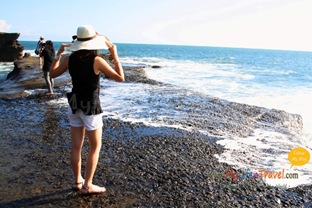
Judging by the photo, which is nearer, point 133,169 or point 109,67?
point 109,67

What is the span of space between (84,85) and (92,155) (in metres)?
1.00

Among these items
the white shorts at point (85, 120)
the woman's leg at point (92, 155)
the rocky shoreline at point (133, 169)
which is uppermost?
the white shorts at point (85, 120)

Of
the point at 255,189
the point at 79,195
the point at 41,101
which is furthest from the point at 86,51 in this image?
the point at 41,101

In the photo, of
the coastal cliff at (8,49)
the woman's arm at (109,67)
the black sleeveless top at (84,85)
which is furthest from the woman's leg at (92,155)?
the coastal cliff at (8,49)

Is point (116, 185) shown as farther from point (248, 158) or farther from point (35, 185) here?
point (248, 158)

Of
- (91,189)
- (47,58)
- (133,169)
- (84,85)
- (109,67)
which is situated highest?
(109,67)

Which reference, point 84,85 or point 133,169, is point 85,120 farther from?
point 133,169

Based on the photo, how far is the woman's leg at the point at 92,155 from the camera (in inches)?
162

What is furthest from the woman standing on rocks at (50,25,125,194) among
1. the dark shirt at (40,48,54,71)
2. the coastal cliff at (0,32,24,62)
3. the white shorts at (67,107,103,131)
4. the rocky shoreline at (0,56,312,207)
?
the coastal cliff at (0,32,24,62)

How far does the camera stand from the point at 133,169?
5562 millimetres

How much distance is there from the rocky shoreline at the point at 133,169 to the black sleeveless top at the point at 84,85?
137 cm

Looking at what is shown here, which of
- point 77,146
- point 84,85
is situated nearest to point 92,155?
point 77,146

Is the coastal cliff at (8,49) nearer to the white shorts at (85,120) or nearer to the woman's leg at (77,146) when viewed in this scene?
the woman's leg at (77,146)

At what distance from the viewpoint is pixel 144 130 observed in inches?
331
